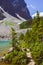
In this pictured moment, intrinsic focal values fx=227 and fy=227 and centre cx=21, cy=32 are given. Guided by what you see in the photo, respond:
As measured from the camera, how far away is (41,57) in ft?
137

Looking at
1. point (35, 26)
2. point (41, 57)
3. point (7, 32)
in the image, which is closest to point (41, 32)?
point (35, 26)

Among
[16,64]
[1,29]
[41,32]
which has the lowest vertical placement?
[16,64]

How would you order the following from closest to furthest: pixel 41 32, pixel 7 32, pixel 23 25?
1. pixel 41 32
2. pixel 7 32
3. pixel 23 25

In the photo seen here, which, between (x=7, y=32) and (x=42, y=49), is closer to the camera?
(x=42, y=49)

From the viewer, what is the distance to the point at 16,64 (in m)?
44.4

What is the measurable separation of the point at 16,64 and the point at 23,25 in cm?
14028

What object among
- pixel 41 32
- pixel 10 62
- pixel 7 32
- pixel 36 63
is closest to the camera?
pixel 36 63

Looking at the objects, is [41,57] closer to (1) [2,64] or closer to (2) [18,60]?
(2) [18,60]

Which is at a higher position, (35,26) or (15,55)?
(35,26)

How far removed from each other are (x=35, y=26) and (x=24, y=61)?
62.5 feet

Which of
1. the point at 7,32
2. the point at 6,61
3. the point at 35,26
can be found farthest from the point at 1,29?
the point at 6,61

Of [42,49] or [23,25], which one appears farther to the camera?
[23,25]

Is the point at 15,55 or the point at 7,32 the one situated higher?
the point at 7,32

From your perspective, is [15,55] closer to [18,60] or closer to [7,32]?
[18,60]
